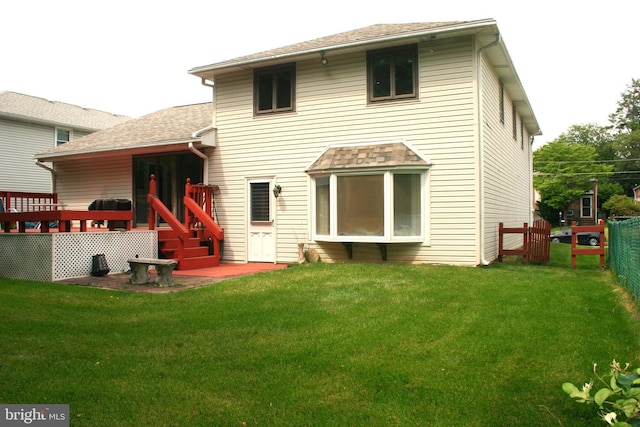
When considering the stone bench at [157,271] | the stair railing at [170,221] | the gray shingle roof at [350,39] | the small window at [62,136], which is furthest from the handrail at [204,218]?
the small window at [62,136]

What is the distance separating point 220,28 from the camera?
37.8ft

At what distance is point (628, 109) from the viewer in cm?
6506

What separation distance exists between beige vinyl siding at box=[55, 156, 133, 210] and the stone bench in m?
6.27

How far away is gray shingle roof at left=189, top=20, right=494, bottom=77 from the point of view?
10.1 meters

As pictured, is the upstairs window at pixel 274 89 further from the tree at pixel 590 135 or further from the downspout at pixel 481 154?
the tree at pixel 590 135

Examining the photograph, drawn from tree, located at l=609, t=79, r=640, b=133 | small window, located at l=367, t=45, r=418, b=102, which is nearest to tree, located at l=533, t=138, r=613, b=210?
tree, located at l=609, t=79, r=640, b=133

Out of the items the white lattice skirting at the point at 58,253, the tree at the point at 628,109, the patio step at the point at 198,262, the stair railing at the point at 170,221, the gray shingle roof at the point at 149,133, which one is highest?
the tree at the point at 628,109

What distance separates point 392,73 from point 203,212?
218 inches

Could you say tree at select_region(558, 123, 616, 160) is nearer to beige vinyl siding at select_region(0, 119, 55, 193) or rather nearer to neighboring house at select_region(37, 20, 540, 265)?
neighboring house at select_region(37, 20, 540, 265)

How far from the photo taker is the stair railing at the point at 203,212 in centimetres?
1202

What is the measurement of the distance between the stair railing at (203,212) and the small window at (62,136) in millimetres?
13508

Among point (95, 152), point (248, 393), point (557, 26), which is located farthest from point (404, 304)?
point (95, 152)

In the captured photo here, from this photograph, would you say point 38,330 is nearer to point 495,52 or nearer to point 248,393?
point 248,393

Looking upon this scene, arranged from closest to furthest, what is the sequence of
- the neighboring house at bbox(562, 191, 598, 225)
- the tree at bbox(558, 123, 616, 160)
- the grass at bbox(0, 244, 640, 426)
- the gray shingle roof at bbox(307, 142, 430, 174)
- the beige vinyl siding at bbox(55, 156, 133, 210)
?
1. the grass at bbox(0, 244, 640, 426)
2. the gray shingle roof at bbox(307, 142, 430, 174)
3. the beige vinyl siding at bbox(55, 156, 133, 210)
4. the neighboring house at bbox(562, 191, 598, 225)
5. the tree at bbox(558, 123, 616, 160)
